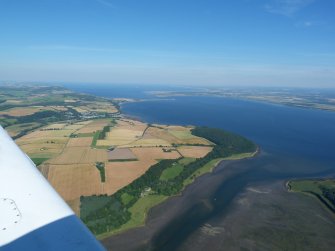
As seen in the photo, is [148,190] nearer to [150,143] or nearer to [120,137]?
[150,143]

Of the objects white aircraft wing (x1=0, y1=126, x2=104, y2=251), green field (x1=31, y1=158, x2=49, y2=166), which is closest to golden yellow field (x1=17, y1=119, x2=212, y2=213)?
green field (x1=31, y1=158, x2=49, y2=166)

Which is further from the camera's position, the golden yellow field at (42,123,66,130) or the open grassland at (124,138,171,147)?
the golden yellow field at (42,123,66,130)

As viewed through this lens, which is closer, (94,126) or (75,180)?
(75,180)

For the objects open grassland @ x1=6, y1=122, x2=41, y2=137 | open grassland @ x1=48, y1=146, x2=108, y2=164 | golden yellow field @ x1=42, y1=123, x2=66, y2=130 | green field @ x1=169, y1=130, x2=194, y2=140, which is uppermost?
green field @ x1=169, y1=130, x2=194, y2=140

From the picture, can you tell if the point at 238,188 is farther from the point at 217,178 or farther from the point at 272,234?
the point at 272,234

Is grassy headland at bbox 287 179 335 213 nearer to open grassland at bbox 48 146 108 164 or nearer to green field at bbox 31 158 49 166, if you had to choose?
open grassland at bbox 48 146 108 164

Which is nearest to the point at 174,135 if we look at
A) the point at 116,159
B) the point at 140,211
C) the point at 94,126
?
the point at 94,126

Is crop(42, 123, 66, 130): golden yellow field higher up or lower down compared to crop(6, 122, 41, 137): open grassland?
higher up
